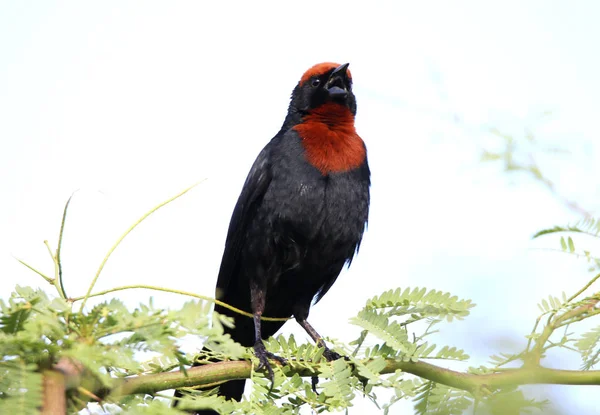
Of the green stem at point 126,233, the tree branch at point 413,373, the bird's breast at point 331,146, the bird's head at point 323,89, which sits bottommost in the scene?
the tree branch at point 413,373

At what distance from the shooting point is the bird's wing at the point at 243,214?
3844 mm

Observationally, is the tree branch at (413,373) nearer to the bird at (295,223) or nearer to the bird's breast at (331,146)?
the bird at (295,223)

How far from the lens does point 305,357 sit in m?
2.28

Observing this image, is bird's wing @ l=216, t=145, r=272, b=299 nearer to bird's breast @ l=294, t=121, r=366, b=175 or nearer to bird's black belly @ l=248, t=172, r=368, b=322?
bird's black belly @ l=248, t=172, r=368, b=322

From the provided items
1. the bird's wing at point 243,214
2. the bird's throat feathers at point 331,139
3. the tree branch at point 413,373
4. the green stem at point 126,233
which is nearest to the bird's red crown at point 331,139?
the bird's throat feathers at point 331,139

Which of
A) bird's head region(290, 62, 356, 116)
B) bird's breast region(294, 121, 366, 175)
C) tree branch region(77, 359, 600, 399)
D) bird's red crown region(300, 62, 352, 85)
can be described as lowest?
tree branch region(77, 359, 600, 399)

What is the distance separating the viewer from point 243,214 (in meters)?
3.89

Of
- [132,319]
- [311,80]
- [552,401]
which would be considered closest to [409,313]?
[132,319]

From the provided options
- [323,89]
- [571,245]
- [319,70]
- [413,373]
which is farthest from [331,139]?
[571,245]

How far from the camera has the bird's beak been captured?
14.0ft

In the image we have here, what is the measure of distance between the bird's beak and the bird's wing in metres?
0.59

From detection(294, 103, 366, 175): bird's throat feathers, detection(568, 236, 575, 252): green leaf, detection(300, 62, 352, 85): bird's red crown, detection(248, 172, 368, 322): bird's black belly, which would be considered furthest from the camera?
detection(300, 62, 352, 85): bird's red crown

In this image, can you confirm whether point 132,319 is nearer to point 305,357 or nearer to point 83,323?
point 83,323

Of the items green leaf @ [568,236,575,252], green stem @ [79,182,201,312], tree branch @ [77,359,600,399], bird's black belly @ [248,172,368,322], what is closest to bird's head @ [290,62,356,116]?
bird's black belly @ [248,172,368,322]
